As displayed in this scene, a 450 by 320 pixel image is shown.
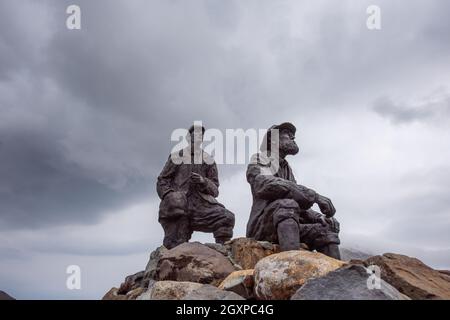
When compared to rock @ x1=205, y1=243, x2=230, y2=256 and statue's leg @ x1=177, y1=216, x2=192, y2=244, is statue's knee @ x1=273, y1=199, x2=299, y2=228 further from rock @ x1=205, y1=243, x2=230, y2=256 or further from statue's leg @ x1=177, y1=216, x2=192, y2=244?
statue's leg @ x1=177, y1=216, x2=192, y2=244

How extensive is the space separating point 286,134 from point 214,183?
1863mm

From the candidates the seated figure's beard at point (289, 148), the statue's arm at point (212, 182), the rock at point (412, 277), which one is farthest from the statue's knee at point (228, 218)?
the rock at point (412, 277)

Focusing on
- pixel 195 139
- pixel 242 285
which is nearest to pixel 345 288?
pixel 242 285

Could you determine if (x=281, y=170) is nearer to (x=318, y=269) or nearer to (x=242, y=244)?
(x=242, y=244)

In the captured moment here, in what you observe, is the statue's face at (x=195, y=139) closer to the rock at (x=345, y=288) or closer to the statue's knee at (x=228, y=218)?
the statue's knee at (x=228, y=218)

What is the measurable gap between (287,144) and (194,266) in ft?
9.78

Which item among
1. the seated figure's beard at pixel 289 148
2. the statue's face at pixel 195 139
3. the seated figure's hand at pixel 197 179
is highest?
the statue's face at pixel 195 139

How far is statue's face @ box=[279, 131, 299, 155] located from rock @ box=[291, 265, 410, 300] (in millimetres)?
4274

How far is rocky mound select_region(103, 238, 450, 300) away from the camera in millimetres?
3330

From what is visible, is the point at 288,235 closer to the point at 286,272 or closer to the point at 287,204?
the point at 287,204

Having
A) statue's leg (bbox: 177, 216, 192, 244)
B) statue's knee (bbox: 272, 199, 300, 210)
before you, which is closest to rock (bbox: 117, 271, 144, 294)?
statue's leg (bbox: 177, 216, 192, 244)

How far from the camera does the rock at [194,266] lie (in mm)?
5598
